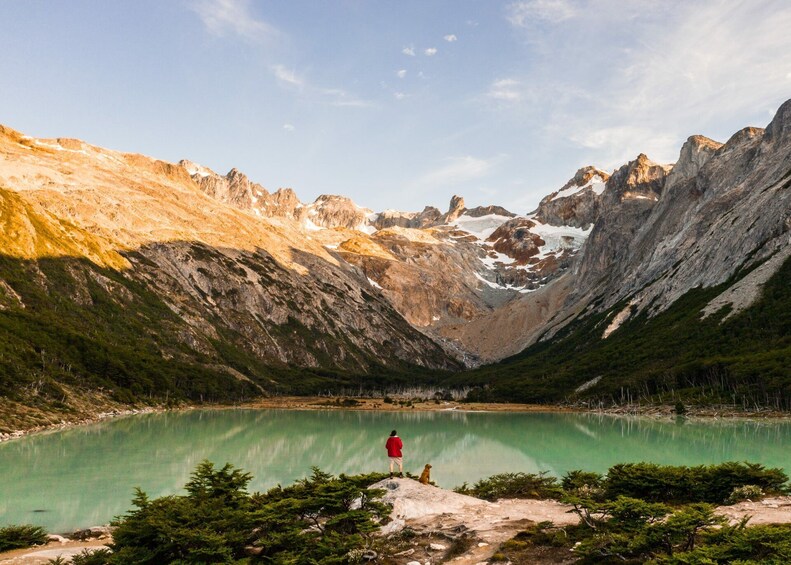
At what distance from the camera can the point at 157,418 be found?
105500 millimetres

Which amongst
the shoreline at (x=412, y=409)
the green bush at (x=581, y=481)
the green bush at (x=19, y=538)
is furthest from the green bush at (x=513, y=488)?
the shoreline at (x=412, y=409)

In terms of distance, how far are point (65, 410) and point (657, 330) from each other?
14816cm

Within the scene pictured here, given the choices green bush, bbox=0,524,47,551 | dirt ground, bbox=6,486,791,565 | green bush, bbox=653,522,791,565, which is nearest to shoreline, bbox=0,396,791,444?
green bush, bbox=0,524,47,551

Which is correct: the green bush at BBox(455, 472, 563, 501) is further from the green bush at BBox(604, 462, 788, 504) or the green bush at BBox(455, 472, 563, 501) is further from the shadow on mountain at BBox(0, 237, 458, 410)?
the shadow on mountain at BBox(0, 237, 458, 410)

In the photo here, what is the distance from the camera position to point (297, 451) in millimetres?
68875

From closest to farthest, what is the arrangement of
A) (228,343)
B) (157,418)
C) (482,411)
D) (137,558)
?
(137,558)
(157,418)
(482,411)
(228,343)

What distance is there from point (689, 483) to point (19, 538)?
29479 mm

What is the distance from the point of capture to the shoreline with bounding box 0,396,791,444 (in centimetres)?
9220

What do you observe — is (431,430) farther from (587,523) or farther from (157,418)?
(587,523)

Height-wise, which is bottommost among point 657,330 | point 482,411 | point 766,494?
point 482,411

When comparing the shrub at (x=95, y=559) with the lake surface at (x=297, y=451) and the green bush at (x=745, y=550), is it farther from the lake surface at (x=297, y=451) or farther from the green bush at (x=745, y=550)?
the green bush at (x=745, y=550)

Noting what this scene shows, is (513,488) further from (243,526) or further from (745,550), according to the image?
(745,550)

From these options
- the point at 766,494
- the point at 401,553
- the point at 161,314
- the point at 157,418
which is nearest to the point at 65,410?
the point at 157,418

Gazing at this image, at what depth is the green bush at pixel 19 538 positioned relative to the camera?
24641 millimetres
